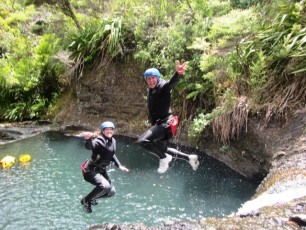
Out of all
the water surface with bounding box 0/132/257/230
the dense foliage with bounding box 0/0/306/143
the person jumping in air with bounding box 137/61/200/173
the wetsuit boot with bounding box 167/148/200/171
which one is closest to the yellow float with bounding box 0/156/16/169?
the water surface with bounding box 0/132/257/230

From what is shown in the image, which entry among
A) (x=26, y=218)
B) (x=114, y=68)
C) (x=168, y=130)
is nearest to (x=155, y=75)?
(x=168, y=130)

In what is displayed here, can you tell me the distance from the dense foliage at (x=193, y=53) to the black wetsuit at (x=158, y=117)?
6.89 feet

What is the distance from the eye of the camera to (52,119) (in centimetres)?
1184

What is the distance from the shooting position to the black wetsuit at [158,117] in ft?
16.6

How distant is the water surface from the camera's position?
5.60 meters

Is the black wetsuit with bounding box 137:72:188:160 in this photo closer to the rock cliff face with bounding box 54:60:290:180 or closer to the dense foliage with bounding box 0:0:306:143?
the dense foliage with bounding box 0:0:306:143

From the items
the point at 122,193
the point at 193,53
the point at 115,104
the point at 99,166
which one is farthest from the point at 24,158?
the point at 193,53

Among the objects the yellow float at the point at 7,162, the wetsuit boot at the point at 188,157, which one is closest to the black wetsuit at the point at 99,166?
the wetsuit boot at the point at 188,157

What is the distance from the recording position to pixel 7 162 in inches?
307

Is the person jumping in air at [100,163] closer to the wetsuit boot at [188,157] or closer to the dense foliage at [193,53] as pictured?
the wetsuit boot at [188,157]

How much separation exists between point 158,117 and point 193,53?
165 inches

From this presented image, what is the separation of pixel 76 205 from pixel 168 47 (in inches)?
201

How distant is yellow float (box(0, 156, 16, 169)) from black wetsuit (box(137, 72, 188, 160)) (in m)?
4.32

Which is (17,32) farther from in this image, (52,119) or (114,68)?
(114,68)
